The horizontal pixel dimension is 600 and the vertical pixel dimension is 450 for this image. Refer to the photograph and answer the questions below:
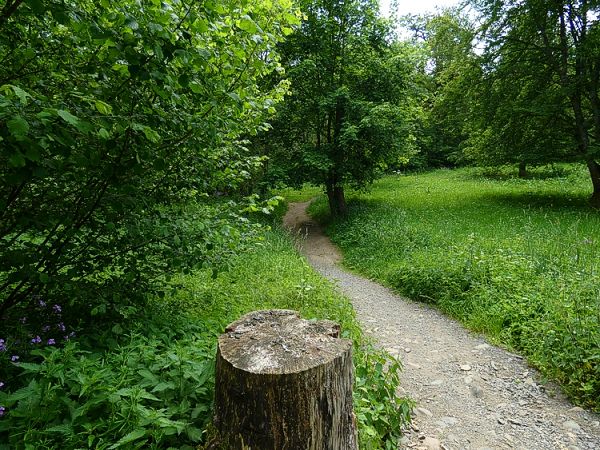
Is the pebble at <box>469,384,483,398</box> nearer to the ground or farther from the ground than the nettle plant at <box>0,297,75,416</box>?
nearer to the ground

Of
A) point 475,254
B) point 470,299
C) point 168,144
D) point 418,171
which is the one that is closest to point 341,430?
point 168,144

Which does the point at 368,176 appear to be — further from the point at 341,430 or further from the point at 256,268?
the point at 341,430

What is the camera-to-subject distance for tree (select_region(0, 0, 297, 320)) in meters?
2.18

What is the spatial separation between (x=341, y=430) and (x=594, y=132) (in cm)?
1512

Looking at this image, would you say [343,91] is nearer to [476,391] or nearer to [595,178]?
[595,178]

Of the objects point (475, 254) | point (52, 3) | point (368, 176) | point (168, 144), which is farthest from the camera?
point (368, 176)

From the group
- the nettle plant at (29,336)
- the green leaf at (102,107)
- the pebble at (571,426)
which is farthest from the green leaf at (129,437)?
the pebble at (571,426)

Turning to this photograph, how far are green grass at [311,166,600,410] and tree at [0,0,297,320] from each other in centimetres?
439

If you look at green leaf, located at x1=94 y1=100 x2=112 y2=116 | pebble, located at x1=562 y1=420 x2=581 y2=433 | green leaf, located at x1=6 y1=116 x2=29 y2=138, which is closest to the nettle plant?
green leaf, located at x1=6 y1=116 x2=29 y2=138

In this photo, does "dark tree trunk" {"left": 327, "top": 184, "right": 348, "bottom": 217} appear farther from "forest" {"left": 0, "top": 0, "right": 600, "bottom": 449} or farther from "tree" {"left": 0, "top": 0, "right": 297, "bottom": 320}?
"tree" {"left": 0, "top": 0, "right": 297, "bottom": 320}

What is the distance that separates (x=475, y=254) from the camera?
7770 mm

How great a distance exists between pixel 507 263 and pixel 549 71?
1008cm

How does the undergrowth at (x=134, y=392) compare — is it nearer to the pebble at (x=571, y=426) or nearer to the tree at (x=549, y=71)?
the pebble at (x=571, y=426)

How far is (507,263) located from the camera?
7.03m
